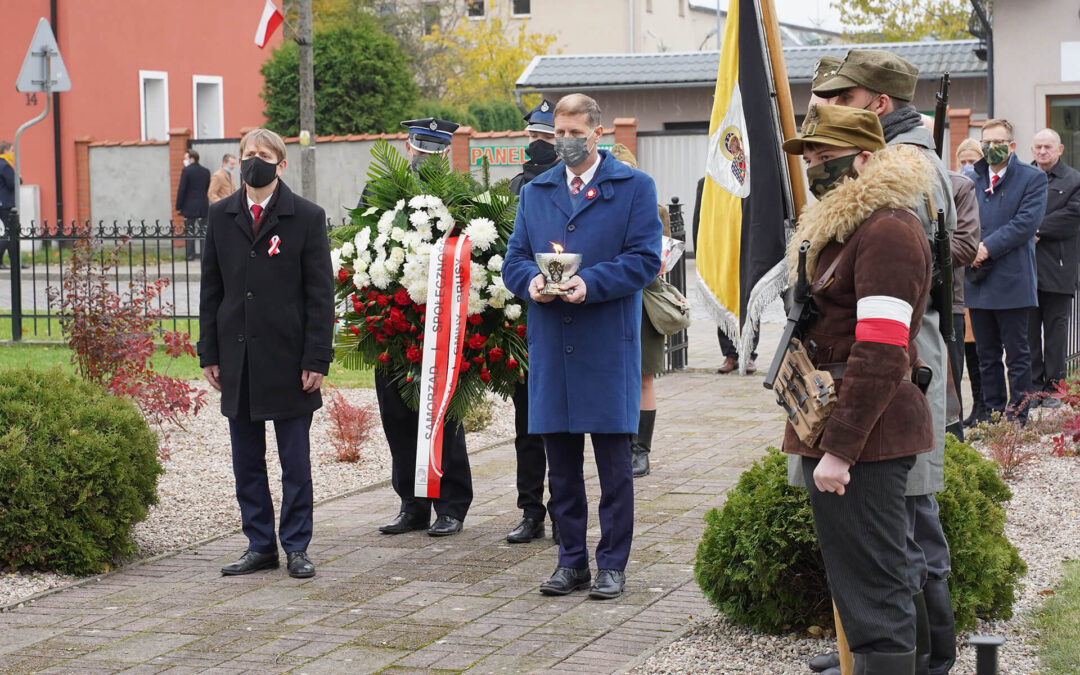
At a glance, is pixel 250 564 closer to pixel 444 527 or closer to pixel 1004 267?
pixel 444 527

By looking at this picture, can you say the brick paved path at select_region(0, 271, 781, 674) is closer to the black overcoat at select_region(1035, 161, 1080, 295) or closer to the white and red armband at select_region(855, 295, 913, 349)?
the white and red armband at select_region(855, 295, 913, 349)

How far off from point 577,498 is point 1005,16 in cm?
1596

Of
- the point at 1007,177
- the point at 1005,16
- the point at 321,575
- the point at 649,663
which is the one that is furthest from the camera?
the point at 1005,16

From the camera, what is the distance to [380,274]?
6777 millimetres

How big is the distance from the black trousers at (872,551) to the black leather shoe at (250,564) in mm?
3285

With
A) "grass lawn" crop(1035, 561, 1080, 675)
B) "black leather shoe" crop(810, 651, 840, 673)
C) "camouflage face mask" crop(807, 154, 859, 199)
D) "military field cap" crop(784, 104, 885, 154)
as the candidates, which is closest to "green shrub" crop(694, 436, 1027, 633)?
"grass lawn" crop(1035, 561, 1080, 675)

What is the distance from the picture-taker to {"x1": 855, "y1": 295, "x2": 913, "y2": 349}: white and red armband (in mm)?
3611

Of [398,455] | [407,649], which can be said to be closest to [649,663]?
[407,649]

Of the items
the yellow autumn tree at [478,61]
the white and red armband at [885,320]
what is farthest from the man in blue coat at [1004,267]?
the yellow autumn tree at [478,61]

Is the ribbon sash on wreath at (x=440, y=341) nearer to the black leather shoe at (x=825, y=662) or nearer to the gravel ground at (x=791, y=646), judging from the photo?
the gravel ground at (x=791, y=646)

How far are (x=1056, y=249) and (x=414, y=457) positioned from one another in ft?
17.5

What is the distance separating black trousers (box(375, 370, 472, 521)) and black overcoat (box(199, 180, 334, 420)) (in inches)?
29.4

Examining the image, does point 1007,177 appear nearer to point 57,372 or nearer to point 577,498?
point 577,498

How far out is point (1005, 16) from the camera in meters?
19.6
